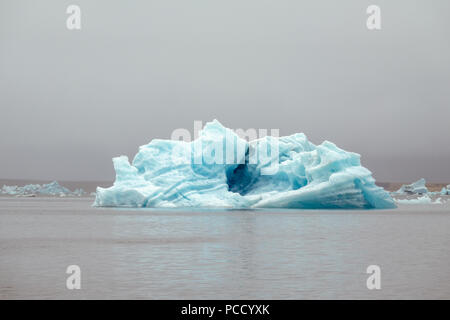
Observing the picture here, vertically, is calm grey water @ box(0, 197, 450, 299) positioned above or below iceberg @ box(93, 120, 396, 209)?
below

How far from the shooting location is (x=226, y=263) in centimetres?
1085

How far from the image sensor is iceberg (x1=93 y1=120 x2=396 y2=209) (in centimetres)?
2755

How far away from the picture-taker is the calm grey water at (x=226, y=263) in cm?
797

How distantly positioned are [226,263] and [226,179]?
788 inches

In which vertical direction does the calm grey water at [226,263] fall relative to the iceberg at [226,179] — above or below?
below

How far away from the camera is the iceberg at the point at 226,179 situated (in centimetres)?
2755

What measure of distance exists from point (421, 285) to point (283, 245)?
597 cm

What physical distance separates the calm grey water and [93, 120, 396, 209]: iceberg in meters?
9.30

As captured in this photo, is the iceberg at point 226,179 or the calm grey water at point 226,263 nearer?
the calm grey water at point 226,263

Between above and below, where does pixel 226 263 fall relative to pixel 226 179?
below

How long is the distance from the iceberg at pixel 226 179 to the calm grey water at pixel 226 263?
930 centimetres

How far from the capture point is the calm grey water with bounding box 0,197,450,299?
7.97 metres

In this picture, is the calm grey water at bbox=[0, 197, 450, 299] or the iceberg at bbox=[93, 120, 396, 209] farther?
the iceberg at bbox=[93, 120, 396, 209]

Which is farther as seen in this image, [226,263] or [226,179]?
[226,179]
